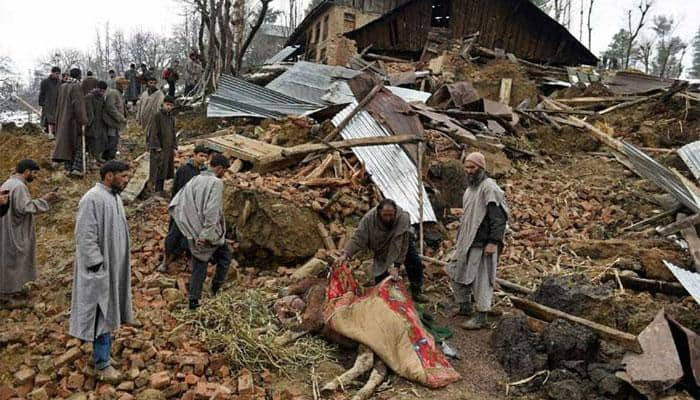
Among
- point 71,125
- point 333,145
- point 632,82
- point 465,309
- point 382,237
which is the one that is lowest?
point 465,309

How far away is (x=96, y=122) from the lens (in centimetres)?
793

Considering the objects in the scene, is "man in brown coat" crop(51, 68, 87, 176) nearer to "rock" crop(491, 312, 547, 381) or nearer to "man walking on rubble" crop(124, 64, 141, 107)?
"rock" crop(491, 312, 547, 381)

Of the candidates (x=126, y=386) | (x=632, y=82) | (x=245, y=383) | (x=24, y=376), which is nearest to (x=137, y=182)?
(x=24, y=376)

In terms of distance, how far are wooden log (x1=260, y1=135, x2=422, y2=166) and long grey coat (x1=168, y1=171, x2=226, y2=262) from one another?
103 inches

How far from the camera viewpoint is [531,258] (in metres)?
6.56

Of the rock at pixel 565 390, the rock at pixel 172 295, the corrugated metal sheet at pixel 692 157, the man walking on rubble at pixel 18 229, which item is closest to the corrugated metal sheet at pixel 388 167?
the rock at pixel 172 295

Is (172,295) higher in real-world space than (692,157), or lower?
lower

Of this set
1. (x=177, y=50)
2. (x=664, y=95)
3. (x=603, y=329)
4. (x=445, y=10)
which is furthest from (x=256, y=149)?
(x=177, y=50)

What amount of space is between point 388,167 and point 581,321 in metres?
3.83

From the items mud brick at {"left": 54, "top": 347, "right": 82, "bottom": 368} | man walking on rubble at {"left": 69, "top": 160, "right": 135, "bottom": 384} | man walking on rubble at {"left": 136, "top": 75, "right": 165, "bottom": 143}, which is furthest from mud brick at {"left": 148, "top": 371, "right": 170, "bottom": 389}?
man walking on rubble at {"left": 136, "top": 75, "right": 165, "bottom": 143}

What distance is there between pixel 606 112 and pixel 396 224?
9849 mm

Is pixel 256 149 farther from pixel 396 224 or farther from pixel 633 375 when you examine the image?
pixel 633 375

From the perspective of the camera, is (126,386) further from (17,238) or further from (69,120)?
(69,120)

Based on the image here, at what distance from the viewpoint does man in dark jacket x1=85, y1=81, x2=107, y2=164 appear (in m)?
7.79
